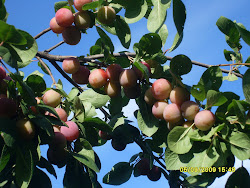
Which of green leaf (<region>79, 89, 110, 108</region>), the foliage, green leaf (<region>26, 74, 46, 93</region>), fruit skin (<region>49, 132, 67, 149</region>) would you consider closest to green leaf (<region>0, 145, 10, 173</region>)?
the foliage

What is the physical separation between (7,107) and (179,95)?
571 mm

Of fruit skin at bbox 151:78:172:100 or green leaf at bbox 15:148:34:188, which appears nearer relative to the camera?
green leaf at bbox 15:148:34:188

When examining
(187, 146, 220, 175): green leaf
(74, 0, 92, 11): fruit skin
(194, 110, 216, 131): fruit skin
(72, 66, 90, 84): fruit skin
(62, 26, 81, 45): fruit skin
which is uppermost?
(74, 0, 92, 11): fruit skin

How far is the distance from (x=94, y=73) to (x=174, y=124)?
37 cm

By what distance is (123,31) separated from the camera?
1.34m

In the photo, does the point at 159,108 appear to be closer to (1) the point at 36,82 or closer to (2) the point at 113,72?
(2) the point at 113,72

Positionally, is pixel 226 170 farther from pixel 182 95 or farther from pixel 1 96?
pixel 1 96

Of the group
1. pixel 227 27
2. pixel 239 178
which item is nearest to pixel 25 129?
pixel 239 178

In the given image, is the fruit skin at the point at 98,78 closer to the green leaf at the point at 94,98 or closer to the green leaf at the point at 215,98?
the green leaf at the point at 94,98

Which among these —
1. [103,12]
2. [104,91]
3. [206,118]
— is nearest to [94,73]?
[104,91]

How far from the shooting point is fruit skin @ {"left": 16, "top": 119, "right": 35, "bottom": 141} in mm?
997

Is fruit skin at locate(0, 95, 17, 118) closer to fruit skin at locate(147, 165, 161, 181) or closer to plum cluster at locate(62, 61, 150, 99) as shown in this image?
plum cluster at locate(62, 61, 150, 99)

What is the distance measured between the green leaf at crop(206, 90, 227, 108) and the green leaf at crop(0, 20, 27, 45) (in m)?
0.61

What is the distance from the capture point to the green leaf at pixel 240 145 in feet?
3.31
